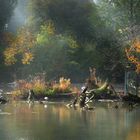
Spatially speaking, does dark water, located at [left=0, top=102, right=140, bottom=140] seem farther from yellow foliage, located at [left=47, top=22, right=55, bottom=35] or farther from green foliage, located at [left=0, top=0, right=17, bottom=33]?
green foliage, located at [left=0, top=0, right=17, bottom=33]

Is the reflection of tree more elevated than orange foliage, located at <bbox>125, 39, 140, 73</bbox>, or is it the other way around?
orange foliage, located at <bbox>125, 39, 140, 73</bbox>

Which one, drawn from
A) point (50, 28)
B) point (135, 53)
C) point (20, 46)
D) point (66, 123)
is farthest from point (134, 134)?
point (50, 28)

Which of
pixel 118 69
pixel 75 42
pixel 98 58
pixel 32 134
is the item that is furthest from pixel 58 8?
pixel 32 134

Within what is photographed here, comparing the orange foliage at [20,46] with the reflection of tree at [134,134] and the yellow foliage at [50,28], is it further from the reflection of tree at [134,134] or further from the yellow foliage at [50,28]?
the reflection of tree at [134,134]

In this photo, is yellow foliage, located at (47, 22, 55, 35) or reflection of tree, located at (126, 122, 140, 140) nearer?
reflection of tree, located at (126, 122, 140, 140)

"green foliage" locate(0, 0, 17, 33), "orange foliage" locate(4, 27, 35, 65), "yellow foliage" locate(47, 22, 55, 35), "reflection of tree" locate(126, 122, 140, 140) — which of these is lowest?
"reflection of tree" locate(126, 122, 140, 140)

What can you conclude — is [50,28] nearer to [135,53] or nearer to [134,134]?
[135,53]

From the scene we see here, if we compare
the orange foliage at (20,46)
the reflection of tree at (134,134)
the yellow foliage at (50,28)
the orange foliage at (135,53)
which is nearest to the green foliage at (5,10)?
the orange foliage at (20,46)

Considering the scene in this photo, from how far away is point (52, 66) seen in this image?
56.4m

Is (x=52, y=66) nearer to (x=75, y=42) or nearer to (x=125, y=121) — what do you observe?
(x=75, y=42)

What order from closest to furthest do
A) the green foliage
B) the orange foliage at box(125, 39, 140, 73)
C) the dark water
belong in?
1. the dark water
2. the orange foliage at box(125, 39, 140, 73)
3. the green foliage

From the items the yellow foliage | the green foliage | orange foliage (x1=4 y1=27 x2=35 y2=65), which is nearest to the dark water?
orange foliage (x1=4 y1=27 x2=35 y2=65)

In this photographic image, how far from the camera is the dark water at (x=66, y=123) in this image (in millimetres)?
20688

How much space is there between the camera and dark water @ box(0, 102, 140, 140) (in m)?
20.7
